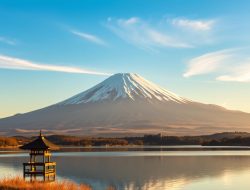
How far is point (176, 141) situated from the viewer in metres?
157

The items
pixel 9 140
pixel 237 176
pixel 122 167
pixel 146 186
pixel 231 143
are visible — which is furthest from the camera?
pixel 231 143

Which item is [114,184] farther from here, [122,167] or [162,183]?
[122,167]

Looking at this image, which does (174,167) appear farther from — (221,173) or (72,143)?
(72,143)

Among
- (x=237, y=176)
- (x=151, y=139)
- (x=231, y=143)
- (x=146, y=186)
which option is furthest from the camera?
(x=151, y=139)

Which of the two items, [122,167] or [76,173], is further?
[122,167]

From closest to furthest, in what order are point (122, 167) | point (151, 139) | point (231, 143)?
point (122, 167), point (231, 143), point (151, 139)

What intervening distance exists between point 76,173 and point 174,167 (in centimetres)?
1087

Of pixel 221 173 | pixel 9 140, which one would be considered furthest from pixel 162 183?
pixel 9 140

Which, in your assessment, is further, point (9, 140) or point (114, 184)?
point (9, 140)

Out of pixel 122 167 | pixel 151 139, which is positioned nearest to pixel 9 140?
pixel 151 139

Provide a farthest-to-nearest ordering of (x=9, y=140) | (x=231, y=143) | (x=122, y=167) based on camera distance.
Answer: (x=231, y=143) < (x=9, y=140) < (x=122, y=167)

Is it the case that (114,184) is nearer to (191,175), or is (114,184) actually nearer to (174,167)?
(191,175)

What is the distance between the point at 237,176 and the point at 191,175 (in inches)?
141

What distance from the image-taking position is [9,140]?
123875 millimetres
